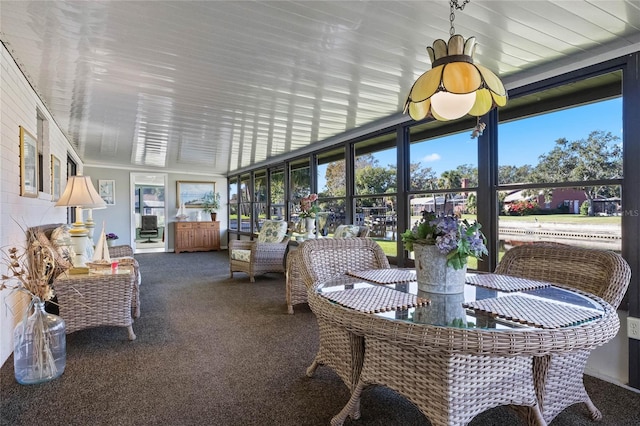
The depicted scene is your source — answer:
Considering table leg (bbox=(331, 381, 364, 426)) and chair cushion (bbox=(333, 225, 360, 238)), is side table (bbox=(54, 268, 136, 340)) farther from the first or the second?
chair cushion (bbox=(333, 225, 360, 238))

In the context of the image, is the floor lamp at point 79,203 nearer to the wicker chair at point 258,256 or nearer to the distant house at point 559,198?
the wicker chair at point 258,256

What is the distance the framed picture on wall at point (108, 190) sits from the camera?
838 centimetres

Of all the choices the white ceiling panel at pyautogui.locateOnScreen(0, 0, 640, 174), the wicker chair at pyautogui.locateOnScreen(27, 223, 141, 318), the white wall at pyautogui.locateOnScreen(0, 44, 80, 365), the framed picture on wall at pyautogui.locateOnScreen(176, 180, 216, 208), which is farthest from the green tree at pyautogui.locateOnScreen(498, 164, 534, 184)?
the framed picture on wall at pyautogui.locateOnScreen(176, 180, 216, 208)

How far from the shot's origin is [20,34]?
2184 millimetres

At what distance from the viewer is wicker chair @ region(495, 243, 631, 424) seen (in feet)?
5.18

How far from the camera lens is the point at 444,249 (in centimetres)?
151

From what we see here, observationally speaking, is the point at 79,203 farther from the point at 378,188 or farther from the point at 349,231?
the point at 378,188

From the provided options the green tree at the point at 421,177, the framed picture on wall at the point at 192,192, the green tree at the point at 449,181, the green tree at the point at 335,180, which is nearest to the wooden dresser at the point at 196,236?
the framed picture on wall at the point at 192,192

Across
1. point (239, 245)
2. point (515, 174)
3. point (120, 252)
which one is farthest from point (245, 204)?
point (515, 174)

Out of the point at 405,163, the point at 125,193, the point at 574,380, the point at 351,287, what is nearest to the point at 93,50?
the point at 351,287

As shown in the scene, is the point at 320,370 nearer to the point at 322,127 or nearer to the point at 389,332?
the point at 389,332

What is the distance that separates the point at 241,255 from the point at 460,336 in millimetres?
4630

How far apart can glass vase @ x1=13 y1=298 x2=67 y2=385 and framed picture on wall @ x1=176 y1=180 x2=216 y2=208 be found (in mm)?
7412

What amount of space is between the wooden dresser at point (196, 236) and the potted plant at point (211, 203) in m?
0.42
